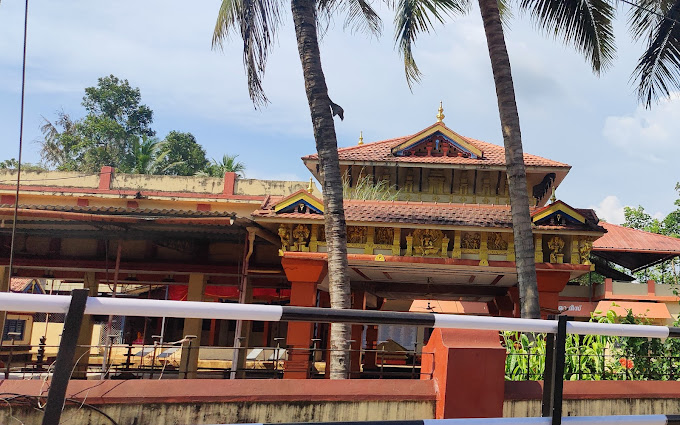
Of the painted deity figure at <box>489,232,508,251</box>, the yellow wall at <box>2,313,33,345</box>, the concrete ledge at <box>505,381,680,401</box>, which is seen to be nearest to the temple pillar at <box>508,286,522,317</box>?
the painted deity figure at <box>489,232,508,251</box>

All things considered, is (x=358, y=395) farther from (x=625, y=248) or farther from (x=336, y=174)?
(x=625, y=248)

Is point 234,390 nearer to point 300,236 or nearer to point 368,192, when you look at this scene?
point 300,236

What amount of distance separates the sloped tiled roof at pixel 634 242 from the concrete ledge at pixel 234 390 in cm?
1730

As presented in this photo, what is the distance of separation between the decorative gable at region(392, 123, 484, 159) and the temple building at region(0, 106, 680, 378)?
0.10 ft

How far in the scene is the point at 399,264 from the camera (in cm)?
1204

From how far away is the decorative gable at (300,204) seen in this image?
11617mm

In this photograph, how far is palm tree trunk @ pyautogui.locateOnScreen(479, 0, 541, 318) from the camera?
8.42m

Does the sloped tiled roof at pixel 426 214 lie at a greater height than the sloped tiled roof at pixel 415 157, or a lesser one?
lesser

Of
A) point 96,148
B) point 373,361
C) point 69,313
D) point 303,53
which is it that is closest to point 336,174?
point 303,53

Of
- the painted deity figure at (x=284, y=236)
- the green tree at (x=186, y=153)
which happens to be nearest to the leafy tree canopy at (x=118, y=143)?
the green tree at (x=186, y=153)

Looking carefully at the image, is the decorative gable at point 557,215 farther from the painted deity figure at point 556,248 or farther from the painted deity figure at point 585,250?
the painted deity figure at point 585,250

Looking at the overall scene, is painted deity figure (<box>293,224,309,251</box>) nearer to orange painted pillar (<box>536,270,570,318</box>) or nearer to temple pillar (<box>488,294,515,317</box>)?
orange painted pillar (<box>536,270,570,318</box>)

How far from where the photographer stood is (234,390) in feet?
12.3

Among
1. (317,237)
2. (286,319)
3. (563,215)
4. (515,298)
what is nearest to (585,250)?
(563,215)
